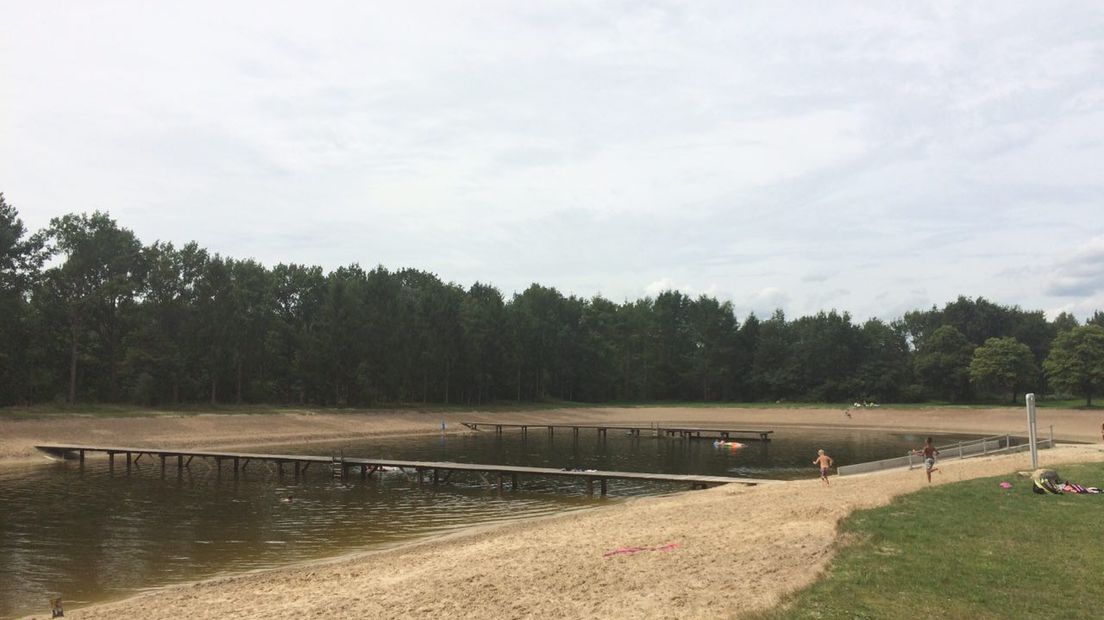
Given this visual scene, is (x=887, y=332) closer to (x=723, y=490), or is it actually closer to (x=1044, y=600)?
(x=723, y=490)

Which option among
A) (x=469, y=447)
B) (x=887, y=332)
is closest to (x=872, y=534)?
(x=469, y=447)

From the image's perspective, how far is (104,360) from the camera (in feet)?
213

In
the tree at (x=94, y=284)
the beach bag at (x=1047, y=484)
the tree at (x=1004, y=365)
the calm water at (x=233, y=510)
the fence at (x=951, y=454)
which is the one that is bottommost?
the calm water at (x=233, y=510)

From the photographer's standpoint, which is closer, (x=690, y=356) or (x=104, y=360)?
(x=104, y=360)

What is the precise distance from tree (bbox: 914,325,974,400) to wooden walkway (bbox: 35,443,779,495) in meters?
76.1

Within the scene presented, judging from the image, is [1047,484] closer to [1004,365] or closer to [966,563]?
[966,563]

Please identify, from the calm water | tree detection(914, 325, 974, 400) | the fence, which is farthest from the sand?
tree detection(914, 325, 974, 400)

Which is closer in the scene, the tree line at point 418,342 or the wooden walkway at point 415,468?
the wooden walkway at point 415,468

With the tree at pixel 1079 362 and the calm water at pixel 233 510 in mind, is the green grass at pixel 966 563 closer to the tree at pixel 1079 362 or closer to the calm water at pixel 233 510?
the calm water at pixel 233 510

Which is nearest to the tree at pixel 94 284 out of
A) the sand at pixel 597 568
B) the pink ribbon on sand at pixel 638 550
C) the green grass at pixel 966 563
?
the sand at pixel 597 568

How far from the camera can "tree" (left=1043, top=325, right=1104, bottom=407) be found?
254 feet

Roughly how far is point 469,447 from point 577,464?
13192 mm

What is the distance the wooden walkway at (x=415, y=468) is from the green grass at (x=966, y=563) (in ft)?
46.0

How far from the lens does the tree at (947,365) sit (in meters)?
96.4
